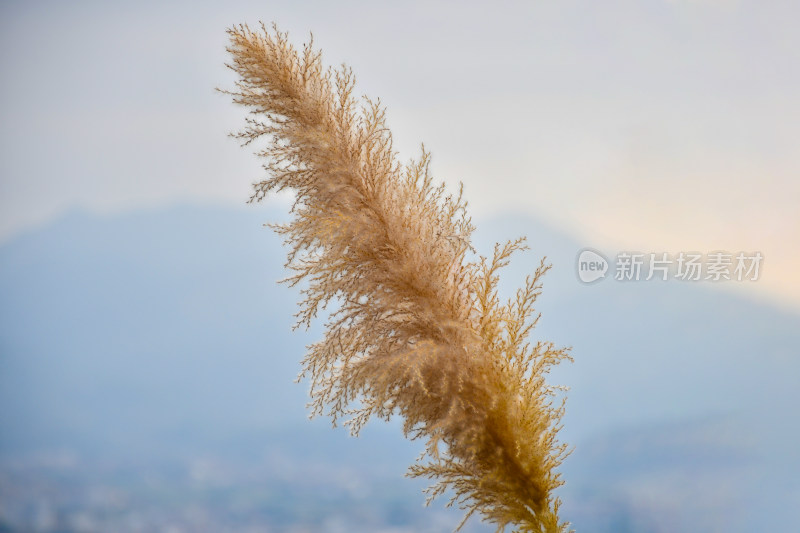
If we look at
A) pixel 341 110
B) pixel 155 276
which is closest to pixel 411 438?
pixel 341 110

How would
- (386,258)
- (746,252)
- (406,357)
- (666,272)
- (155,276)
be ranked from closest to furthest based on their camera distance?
1. (406,357)
2. (386,258)
3. (666,272)
4. (746,252)
5. (155,276)

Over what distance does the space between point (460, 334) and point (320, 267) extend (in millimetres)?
527

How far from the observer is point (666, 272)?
3875mm

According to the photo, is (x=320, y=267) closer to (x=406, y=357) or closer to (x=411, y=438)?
(x=406, y=357)

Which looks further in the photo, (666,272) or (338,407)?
(666,272)

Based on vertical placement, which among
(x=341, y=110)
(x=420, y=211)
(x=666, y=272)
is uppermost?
(x=666, y=272)

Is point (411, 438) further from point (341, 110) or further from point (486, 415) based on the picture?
point (341, 110)

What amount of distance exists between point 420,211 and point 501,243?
0.32 meters

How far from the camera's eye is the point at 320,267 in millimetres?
2072

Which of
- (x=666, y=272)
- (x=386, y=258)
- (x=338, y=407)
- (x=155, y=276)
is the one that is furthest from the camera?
(x=155, y=276)


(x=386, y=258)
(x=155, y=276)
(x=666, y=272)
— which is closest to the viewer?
(x=386, y=258)

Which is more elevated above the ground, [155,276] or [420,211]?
[155,276]

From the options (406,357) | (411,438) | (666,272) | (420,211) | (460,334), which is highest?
(666,272)

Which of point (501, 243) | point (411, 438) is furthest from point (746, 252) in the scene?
point (411, 438)
